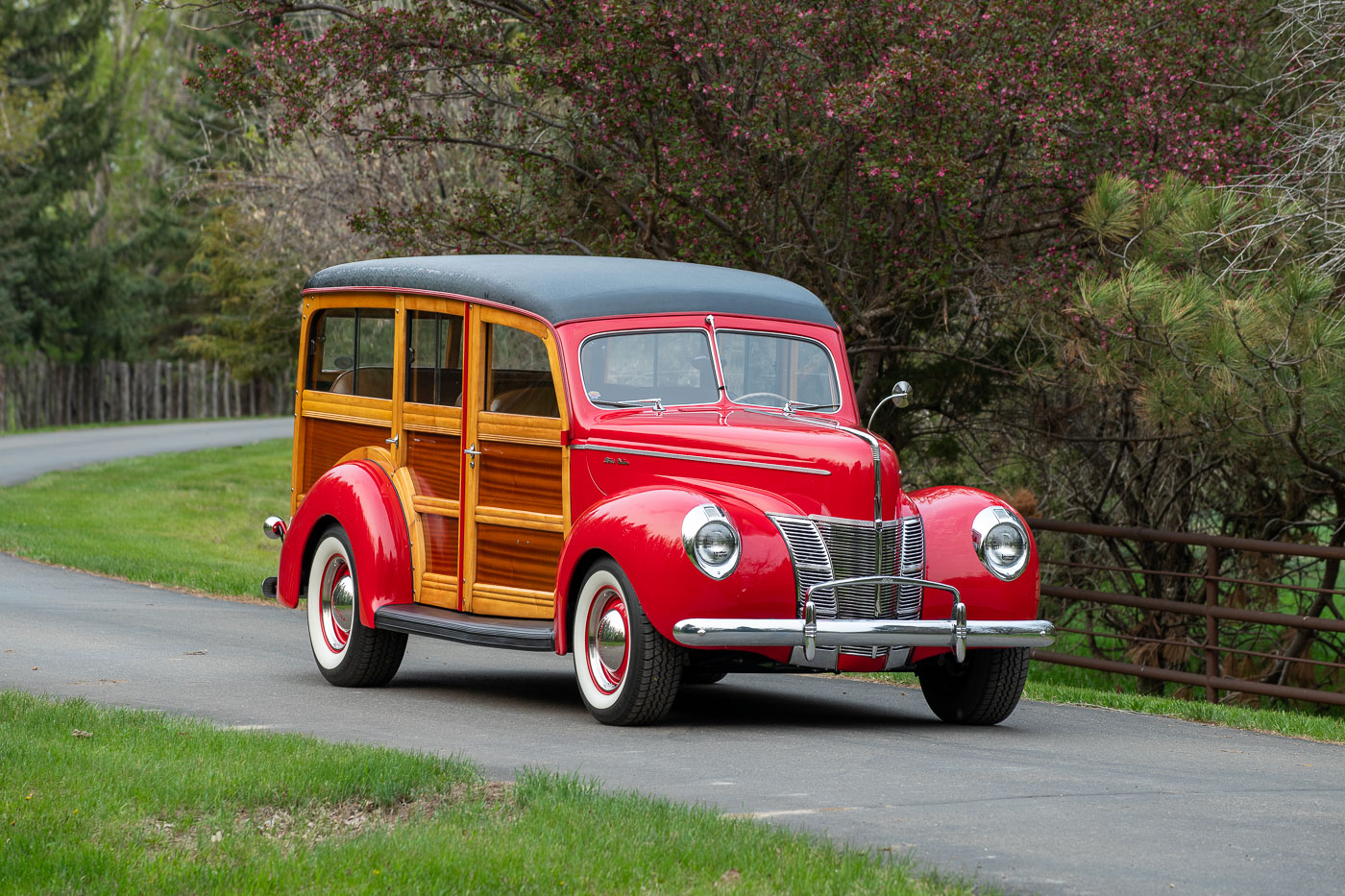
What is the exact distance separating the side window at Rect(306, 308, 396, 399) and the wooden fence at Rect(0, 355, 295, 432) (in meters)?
36.0

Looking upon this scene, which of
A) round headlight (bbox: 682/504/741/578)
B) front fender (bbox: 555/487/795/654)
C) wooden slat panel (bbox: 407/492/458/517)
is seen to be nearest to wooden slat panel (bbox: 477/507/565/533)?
wooden slat panel (bbox: 407/492/458/517)

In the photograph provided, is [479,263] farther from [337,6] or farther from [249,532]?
[249,532]

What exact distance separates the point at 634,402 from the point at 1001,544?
2133mm

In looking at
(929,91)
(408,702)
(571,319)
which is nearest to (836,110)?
(929,91)

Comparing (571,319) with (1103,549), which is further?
(1103,549)

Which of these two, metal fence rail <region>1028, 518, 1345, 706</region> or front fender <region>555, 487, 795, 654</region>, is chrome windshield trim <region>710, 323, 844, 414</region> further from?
metal fence rail <region>1028, 518, 1345, 706</region>

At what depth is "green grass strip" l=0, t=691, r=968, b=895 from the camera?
5.48 meters

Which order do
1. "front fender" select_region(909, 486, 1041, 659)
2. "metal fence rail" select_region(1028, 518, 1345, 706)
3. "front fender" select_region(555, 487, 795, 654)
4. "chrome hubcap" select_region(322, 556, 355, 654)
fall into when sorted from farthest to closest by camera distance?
1. "metal fence rail" select_region(1028, 518, 1345, 706)
2. "chrome hubcap" select_region(322, 556, 355, 654)
3. "front fender" select_region(909, 486, 1041, 659)
4. "front fender" select_region(555, 487, 795, 654)

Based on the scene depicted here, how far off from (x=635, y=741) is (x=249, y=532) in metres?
16.3

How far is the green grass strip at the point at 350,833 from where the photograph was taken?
18.0ft

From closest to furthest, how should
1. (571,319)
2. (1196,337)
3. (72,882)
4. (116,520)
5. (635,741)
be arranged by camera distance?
1. (72,882)
2. (635,741)
3. (571,319)
4. (1196,337)
5. (116,520)

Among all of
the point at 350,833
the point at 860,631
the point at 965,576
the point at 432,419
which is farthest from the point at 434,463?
the point at 350,833

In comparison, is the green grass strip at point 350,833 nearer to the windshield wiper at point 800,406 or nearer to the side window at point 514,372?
the side window at point 514,372

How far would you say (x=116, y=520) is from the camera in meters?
22.8
